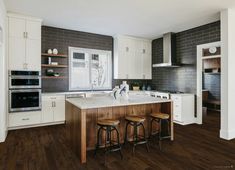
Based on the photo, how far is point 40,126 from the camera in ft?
14.8

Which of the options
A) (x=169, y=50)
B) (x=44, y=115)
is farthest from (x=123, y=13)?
(x=44, y=115)

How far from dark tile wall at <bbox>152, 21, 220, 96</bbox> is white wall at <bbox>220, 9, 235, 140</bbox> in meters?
0.74

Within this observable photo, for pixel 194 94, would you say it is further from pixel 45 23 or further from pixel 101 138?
pixel 45 23

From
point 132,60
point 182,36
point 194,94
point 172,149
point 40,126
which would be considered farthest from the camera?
point 132,60

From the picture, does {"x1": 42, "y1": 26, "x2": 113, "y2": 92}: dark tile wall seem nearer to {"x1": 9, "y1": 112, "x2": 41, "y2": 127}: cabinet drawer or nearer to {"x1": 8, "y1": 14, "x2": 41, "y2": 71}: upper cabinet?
{"x1": 8, "y1": 14, "x2": 41, "y2": 71}: upper cabinet

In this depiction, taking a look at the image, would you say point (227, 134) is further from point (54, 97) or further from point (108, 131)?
point (54, 97)

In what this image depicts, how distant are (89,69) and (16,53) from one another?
7.26 ft

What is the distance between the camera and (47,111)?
4465 mm

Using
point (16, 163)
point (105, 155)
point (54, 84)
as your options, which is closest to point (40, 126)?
point (54, 84)

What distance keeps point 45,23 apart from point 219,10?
4.53 m

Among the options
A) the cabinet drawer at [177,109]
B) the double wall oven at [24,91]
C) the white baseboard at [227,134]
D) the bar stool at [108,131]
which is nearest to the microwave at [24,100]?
the double wall oven at [24,91]

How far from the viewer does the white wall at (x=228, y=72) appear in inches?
141

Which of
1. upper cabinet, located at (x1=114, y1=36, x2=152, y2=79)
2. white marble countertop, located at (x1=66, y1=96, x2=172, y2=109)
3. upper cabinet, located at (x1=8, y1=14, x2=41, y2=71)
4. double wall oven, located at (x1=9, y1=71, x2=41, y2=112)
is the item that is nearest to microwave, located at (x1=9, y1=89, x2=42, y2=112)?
double wall oven, located at (x1=9, y1=71, x2=41, y2=112)

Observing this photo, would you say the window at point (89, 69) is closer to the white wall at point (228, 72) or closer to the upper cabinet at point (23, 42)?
the upper cabinet at point (23, 42)
